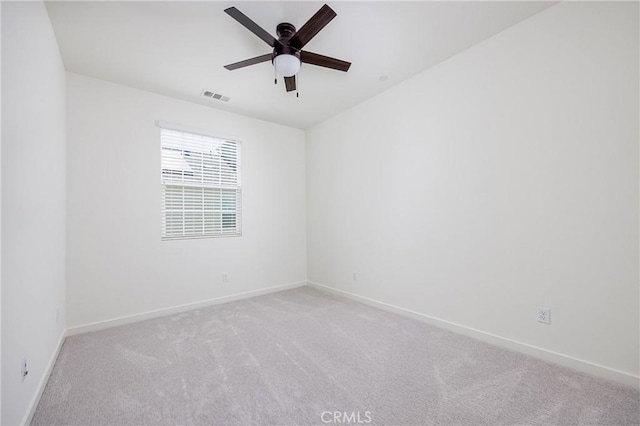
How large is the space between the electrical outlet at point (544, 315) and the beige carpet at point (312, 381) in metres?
0.32

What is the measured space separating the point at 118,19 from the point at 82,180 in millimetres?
1665

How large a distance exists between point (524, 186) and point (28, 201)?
11.4ft

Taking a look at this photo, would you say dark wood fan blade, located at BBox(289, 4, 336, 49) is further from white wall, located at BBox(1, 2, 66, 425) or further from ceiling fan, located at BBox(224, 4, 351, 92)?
white wall, located at BBox(1, 2, 66, 425)

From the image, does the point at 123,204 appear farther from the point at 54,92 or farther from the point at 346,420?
the point at 346,420

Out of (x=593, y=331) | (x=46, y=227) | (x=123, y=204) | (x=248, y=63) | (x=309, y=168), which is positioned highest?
(x=248, y=63)

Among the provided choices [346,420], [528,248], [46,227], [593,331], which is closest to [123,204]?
[46,227]

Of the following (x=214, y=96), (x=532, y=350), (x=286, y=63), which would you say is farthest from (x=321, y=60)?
(x=532, y=350)

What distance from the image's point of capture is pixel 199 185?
3.68m

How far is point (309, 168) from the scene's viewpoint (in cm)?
469

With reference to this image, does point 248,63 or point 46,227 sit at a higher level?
point 248,63

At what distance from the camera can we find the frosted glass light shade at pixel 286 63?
2.20 meters

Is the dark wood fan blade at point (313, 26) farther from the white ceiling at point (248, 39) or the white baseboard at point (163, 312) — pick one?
the white baseboard at point (163, 312)
